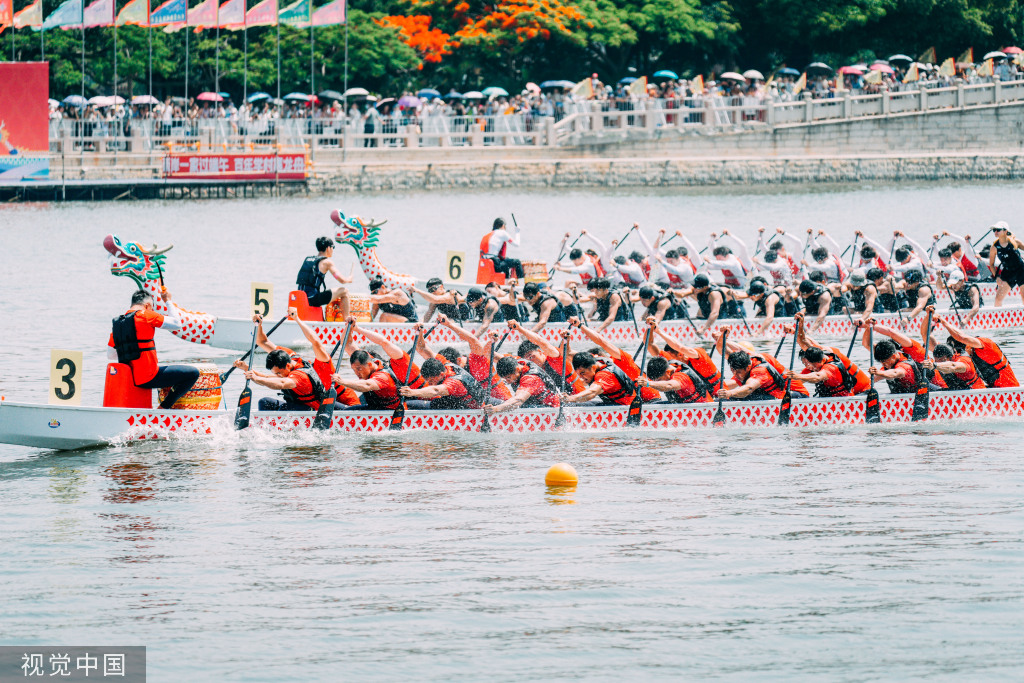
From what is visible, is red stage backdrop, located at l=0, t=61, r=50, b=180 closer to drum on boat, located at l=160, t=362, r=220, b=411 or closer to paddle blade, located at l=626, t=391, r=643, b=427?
drum on boat, located at l=160, t=362, r=220, b=411

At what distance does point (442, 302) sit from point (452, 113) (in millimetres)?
31882

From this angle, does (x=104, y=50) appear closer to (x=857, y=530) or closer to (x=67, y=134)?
(x=67, y=134)

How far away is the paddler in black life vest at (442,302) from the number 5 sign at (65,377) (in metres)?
7.33

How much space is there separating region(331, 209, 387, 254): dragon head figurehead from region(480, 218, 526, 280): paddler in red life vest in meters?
3.03

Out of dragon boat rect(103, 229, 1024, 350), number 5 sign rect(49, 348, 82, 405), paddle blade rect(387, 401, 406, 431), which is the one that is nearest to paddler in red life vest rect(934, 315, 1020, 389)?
dragon boat rect(103, 229, 1024, 350)

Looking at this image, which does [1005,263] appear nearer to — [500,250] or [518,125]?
[500,250]

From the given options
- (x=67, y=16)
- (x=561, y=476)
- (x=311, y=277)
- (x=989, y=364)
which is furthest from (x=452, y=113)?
(x=561, y=476)

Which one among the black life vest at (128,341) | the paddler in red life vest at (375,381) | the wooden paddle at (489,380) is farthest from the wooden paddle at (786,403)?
the black life vest at (128,341)

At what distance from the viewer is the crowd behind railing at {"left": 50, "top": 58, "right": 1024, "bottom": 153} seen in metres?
51.9

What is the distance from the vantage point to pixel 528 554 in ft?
46.7

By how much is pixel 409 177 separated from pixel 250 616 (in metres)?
41.7

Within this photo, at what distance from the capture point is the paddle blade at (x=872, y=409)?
18.9 metres

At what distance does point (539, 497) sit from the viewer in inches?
642

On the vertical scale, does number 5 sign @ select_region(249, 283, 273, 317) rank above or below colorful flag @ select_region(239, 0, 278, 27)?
below
